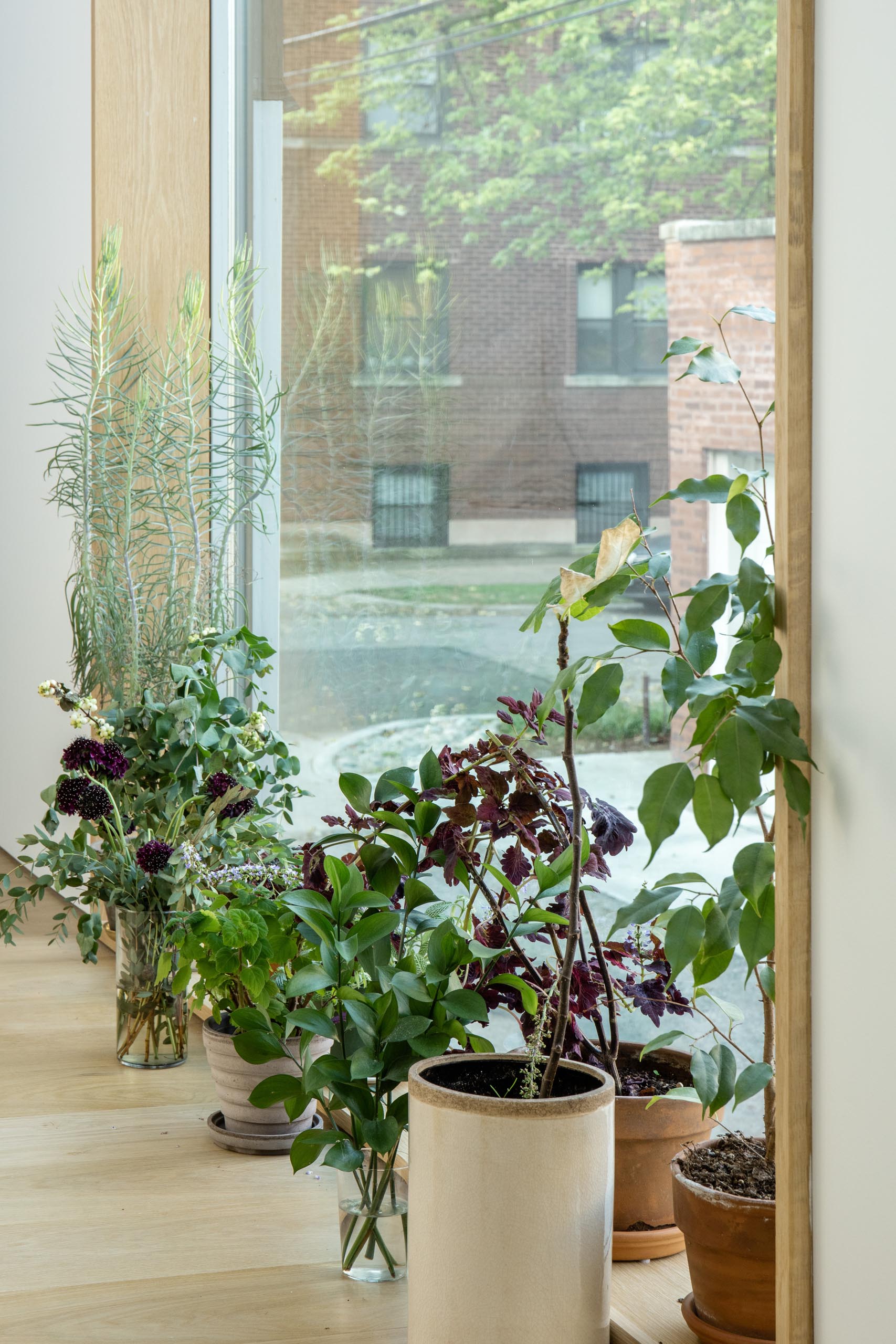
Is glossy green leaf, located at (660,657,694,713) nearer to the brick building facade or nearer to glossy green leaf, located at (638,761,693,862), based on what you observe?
glossy green leaf, located at (638,761,693,862)

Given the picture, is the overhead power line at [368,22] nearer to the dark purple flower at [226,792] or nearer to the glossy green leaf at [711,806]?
the dark purple flower at [226,792]

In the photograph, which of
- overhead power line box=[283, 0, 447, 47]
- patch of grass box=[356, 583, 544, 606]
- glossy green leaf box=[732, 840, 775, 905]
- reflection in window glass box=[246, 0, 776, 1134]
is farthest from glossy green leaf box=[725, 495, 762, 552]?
overhead power line box=[283, 0, 447, 47]

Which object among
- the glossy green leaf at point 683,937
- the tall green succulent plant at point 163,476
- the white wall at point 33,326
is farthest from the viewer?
the white wall at point 33,326

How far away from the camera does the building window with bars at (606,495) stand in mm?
1838

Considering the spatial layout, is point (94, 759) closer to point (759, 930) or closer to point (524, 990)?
point (524, 990)

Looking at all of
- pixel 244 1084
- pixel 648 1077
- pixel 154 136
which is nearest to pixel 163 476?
pixel 154 136

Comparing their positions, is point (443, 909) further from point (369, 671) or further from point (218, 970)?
point (369, 671)

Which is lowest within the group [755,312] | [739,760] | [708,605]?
[739,760]

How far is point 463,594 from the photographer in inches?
87.0

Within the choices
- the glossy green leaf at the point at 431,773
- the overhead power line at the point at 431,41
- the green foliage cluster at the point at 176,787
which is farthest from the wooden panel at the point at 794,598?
the green foliage cluster at the point at 176,787

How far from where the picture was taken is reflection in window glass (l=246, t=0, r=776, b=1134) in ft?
5.59

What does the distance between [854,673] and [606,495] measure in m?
0.91

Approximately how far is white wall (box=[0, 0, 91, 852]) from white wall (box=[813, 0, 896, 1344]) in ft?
8.10

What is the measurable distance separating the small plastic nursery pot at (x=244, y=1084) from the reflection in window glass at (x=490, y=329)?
490mm
